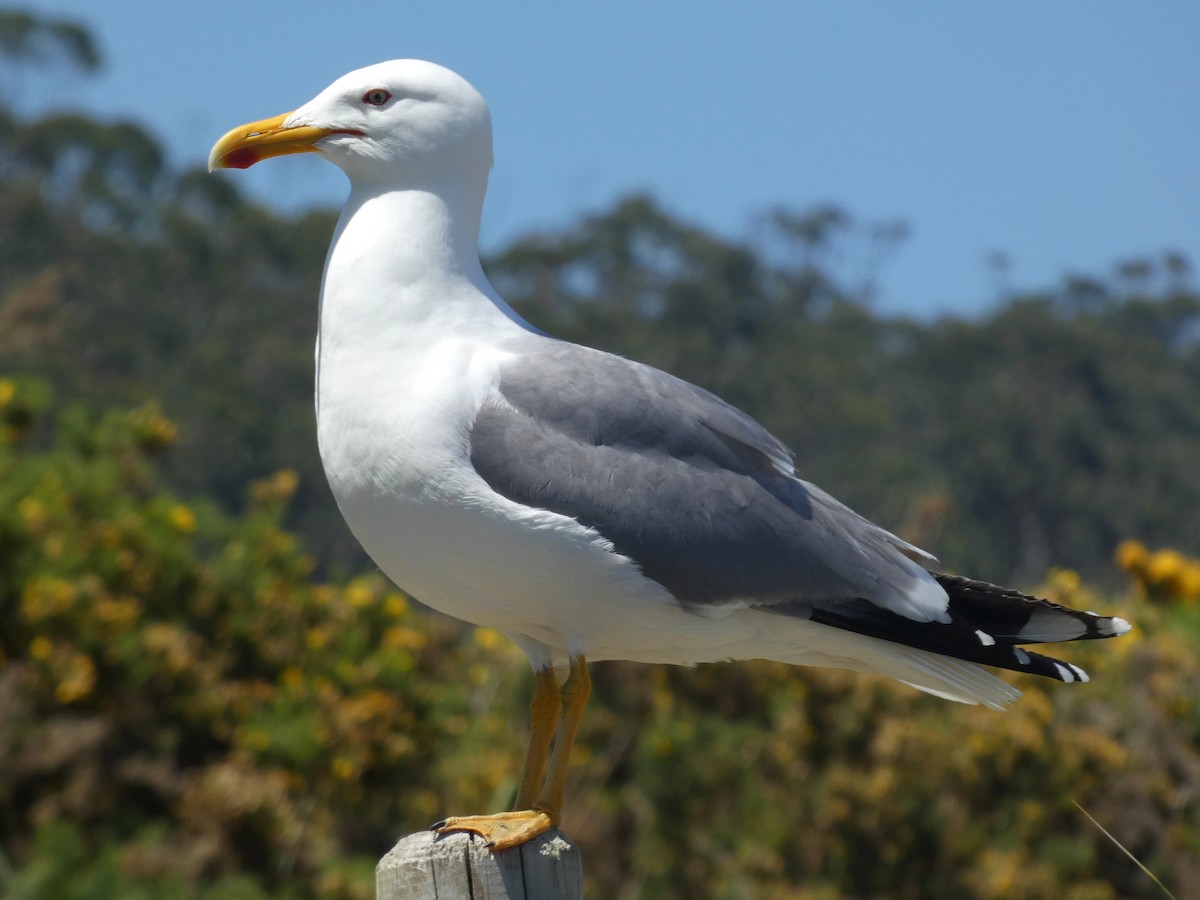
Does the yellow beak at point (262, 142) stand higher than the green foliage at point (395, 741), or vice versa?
the yellow beak at point (262, 142)

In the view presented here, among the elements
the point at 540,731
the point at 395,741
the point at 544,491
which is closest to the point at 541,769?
the point at 540,731

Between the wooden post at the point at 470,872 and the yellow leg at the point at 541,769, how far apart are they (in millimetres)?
41

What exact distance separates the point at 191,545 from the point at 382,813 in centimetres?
137

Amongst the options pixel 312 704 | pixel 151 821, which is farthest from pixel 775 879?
pixel 151 821

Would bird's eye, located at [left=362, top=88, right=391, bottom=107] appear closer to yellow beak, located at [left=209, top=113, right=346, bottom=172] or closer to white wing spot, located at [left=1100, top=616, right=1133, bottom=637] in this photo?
yellow beak, located at [left=209, top=113, right=346, bottom=172]

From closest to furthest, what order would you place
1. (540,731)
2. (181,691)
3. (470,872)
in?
(470,872) → (540,731) → (181,691)

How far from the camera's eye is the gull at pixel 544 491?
3262 millimetres

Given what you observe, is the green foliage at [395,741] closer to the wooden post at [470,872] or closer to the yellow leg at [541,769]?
the yellow leg at [541,769]

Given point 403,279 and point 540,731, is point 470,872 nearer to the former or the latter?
point 540,731

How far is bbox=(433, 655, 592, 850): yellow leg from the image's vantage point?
10.5ft

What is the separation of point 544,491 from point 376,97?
101 cm

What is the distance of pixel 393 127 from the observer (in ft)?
11.9

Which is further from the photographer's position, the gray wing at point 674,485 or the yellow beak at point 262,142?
the yellow beak at point 262,142

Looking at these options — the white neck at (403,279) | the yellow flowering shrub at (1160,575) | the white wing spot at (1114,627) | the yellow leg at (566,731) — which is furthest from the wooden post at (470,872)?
the yellow flowering shrub at (1160,575)
